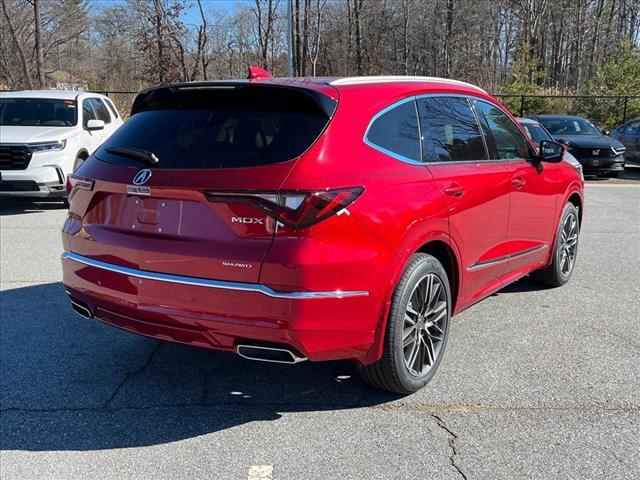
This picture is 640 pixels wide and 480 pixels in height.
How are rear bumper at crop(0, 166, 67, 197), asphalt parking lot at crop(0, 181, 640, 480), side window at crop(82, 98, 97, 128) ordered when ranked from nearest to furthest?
1. asphalt parking lot at crop(0, 181, 640, 480)
2. rear bumper at crop(0, 166, 67, 197)
3. side window at crop(82, 98, 97, 128)

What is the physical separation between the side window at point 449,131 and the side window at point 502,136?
7.7 inches

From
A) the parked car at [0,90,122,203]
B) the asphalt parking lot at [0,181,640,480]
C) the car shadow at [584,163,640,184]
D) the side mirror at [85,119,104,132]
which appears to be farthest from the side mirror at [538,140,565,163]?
the car shadow at [584,163,640,184]

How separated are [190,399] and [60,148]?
7592 millimetres

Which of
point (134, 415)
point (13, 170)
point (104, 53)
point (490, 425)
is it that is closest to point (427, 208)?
point (490, 425)

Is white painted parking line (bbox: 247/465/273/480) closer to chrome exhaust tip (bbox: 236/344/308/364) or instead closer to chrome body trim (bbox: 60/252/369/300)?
chrome exhaust tip (bbox: 236/344/308/364)

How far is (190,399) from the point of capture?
359 cm

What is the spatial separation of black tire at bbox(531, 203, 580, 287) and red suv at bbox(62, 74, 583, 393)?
1994mm

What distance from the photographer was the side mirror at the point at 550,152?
519cm

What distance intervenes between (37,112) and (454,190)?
30.9ft

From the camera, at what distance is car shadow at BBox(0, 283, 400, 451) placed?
3.24 m

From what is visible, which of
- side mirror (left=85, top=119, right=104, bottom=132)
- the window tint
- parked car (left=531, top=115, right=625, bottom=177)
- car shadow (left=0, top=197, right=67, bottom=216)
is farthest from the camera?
parked car (left=531, top=115, right=625, bottom=177)

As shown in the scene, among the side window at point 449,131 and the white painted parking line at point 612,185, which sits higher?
the side window at point 449,131

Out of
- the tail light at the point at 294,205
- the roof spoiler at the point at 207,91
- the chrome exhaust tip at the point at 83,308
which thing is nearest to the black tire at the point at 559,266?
the roof spoiler at the point at 207,91

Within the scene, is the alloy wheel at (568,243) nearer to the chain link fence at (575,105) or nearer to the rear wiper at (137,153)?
the rear wiper at (137,153)
